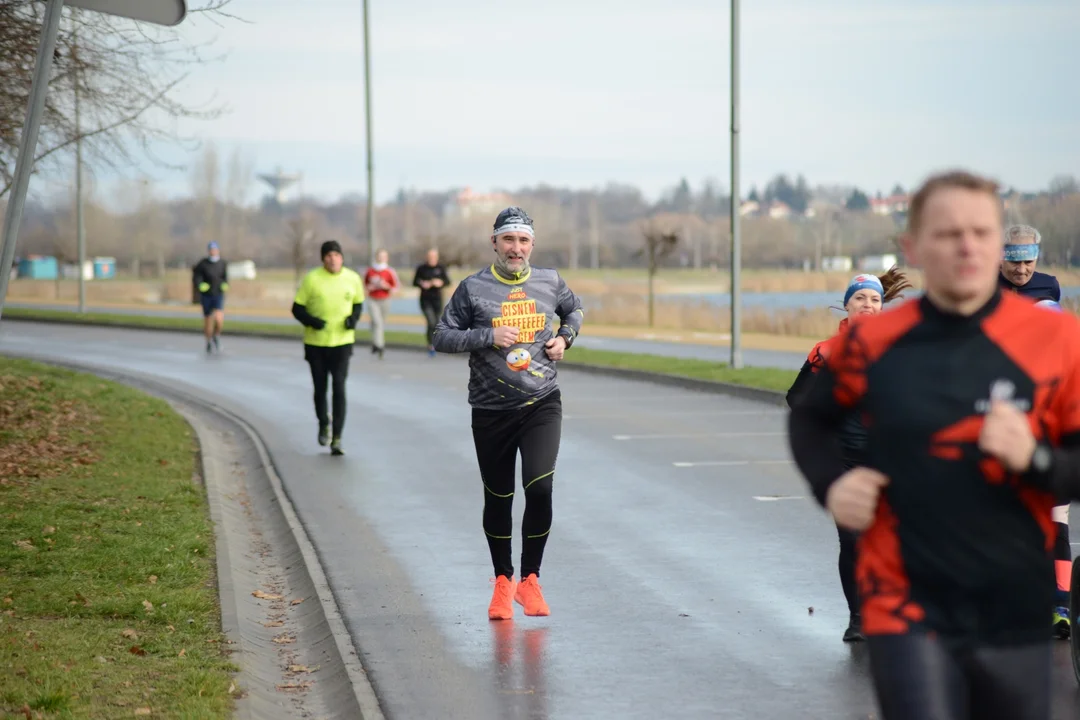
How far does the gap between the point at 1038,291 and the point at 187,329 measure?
112 feet

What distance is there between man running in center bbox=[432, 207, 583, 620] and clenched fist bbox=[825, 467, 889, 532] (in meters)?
4.28

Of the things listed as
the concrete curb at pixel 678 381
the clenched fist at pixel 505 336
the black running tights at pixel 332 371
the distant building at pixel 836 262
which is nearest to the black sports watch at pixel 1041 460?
the clenched fist at pixel 505 336

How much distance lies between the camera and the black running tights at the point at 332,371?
14562 millimetres

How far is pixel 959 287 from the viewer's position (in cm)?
333

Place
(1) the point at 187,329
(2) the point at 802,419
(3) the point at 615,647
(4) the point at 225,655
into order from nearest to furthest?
(2) the point at 802,419 < (4) the point at 225,655 < (3) the point at 615,647 < (1) the point at 187,329

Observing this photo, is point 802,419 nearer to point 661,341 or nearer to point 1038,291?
point 1038,291

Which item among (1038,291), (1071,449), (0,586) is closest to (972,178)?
(1071,449)

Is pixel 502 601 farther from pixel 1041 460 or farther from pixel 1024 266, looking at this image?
pixel 1041 460

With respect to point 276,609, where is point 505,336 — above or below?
above

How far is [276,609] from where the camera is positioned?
27.8 feet

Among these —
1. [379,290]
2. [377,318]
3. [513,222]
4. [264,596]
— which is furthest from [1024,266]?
[377,318]

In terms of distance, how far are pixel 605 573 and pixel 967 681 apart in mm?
5887

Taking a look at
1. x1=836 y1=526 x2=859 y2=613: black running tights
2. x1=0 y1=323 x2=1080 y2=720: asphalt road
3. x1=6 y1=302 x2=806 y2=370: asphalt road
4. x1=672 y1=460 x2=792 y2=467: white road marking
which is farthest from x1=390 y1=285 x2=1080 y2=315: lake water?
x1=836 y1=526 x2=859 y2=613: black running tights

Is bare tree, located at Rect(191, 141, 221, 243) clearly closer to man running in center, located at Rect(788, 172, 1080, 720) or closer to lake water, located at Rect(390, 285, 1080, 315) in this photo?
lake water, located at Rect(390, 285, 1080, 315)
